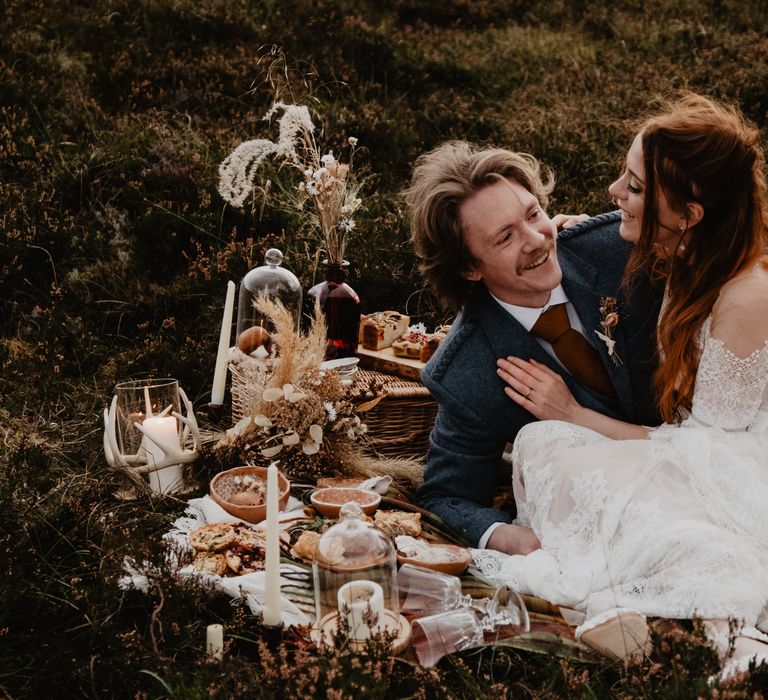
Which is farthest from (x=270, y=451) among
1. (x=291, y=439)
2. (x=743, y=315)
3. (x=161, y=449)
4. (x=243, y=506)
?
(x=743, y=315)

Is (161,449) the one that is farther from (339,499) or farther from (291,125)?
(291,125)

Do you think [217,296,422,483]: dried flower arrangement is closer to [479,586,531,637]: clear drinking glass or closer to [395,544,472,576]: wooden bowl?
[395,544,472,576]: wooden bowl

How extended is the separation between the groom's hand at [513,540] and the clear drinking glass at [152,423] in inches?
58.6

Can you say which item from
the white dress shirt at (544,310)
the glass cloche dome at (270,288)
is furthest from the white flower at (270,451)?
the white dress shirt at (544,310)

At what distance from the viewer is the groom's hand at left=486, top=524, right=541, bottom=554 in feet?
11.3

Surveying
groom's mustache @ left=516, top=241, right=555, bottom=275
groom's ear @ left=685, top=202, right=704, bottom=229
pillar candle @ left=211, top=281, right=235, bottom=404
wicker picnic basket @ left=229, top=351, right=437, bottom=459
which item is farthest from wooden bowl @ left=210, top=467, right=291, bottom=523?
groom's ear @ left=685, top=202, right=704, bottom=229

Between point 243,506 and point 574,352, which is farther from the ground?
point 574,352

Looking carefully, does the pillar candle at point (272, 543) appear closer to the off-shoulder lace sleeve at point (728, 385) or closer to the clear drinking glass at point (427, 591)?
the clear drinking glass at point (427, 591)

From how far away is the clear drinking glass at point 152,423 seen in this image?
3.81m

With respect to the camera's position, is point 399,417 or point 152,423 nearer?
point 152,423

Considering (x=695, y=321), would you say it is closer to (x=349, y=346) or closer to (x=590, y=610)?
(x=590, y=610)

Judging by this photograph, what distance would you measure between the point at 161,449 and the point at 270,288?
1142 mm

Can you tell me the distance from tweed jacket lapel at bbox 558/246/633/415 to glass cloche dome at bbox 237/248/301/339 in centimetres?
148

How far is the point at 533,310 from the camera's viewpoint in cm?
387
